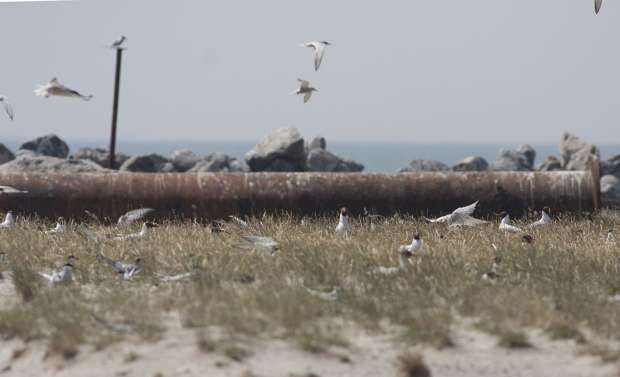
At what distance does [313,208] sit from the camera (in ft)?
45.1

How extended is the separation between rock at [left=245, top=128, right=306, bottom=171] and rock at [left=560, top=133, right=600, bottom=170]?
15366 mm

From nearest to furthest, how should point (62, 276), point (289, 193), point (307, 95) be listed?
point (62, 276)
point (289, 193)
point (307, 95)

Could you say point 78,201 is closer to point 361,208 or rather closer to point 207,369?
point 361,208

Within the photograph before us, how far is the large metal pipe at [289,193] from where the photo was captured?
45.1 feet

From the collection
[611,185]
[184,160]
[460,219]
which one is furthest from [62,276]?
[611,185]

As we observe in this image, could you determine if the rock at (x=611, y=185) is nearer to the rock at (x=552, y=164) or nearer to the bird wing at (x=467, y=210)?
the rock at (x=552, y=164)

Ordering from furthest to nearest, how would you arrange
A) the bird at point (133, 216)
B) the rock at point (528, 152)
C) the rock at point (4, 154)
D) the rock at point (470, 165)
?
the rock at point (528, 152) → the rock at point (470, 165) → the rock at point (4, 154) → the bird at point (133, 216)

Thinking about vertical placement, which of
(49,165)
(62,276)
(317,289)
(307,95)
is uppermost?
(307,95)

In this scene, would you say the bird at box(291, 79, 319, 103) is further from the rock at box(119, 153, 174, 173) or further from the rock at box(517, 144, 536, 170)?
the rock at box(517, 144, 536, 170)

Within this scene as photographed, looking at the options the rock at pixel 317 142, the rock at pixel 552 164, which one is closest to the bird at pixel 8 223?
the rock at pixel 552 164

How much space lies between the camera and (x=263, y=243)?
1024 centimetres

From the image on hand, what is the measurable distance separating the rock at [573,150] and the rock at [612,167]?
1.06 metres

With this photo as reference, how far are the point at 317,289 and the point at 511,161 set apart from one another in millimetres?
52160

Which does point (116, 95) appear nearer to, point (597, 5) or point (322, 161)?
point (597, 5)
